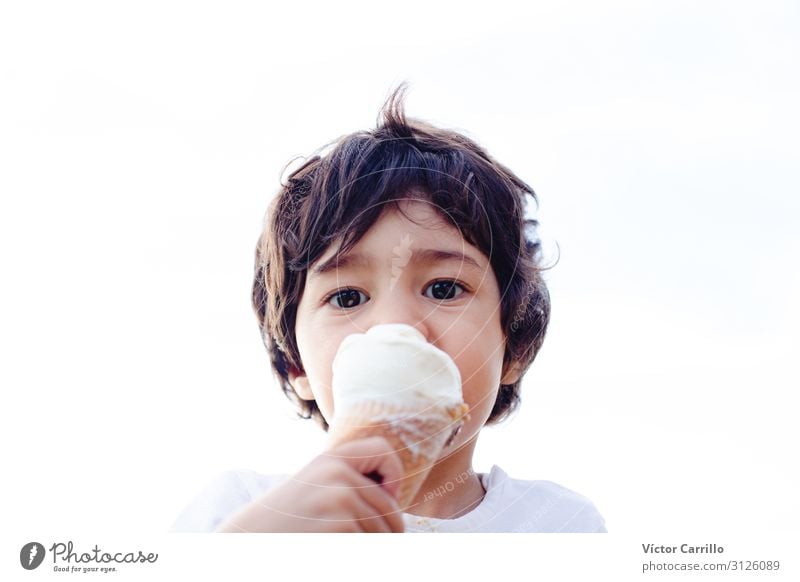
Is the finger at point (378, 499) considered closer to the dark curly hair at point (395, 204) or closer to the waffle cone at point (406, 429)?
the waffle cone at point (406, 429)

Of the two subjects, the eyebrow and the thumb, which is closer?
the thumb

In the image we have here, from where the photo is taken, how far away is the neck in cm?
82

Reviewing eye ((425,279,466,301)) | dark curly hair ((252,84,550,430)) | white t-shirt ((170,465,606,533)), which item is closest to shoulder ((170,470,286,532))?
white t-shirt ((170,465,606,533))

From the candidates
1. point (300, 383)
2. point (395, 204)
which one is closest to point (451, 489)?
point (300, 383)

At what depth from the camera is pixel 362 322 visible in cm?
69

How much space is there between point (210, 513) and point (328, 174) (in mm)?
361

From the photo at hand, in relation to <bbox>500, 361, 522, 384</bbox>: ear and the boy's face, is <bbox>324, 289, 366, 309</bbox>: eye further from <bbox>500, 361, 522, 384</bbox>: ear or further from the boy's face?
<bbox>500, 361, 522, 384</bbox>: ear

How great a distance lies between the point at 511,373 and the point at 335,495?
1.15 ft

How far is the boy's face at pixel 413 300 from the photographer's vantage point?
0.70 metres

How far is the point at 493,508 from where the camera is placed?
85 cm

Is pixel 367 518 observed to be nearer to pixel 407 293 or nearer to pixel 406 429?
pixel 406 429

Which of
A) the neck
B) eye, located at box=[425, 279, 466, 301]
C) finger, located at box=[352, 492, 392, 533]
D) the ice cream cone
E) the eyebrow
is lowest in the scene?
→ the neck

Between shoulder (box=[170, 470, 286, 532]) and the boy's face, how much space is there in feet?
0.43

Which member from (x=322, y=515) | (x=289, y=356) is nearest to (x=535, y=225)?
(x=289, y=356)
